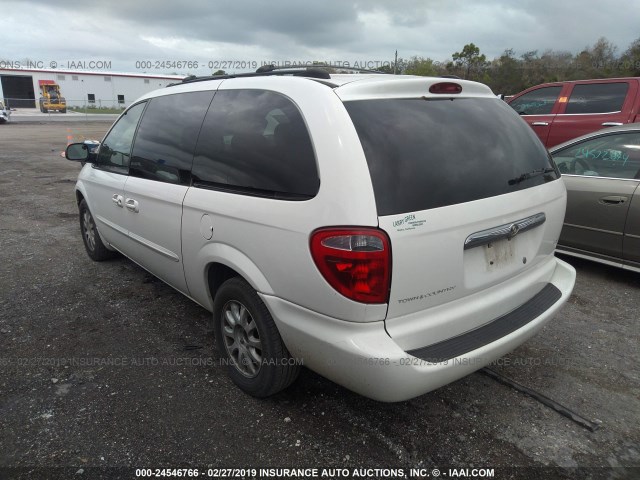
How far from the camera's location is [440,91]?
2.42 meters

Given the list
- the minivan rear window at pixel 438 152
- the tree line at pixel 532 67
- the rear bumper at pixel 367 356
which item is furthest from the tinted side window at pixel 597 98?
the tree line at pixel 532 67

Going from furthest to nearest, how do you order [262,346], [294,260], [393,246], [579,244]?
[579,244] → [262,346] → [294,260] → [393,246]

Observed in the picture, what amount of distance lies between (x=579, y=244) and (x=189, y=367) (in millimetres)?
3759

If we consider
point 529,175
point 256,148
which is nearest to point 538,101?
point 529,175

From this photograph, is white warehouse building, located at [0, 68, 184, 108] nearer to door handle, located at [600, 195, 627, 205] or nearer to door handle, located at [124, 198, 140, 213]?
door handle, located at [124, 198, 140, 213]

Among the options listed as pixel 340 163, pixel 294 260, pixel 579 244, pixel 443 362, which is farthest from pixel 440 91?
pixel 579 244

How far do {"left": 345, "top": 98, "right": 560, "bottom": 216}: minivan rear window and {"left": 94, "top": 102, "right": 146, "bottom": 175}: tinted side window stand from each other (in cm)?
230

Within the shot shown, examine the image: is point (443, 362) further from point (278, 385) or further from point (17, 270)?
point (17, 270)

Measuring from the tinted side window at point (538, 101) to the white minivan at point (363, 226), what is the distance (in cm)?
586

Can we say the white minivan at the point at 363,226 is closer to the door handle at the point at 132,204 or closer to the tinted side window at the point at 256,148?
the tinted side window at the point at 256,148

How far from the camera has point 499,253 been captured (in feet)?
7.63

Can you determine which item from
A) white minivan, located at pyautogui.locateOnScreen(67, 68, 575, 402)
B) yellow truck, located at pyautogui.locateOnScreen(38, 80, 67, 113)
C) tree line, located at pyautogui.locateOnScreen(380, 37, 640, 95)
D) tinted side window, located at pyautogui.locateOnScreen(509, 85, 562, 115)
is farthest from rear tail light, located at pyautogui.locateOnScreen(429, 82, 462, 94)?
yellow truck, located at pyautogui.locateOnScreen(38, 80, 67, 113)

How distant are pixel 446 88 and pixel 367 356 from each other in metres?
1.48

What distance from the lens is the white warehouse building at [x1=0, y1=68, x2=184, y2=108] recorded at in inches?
2144
